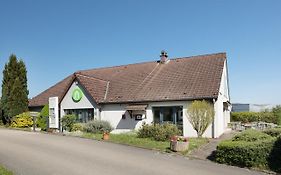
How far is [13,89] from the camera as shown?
119 ft

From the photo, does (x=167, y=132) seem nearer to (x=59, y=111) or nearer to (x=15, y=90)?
(x=59, y=111)

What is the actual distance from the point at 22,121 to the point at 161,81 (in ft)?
52.9

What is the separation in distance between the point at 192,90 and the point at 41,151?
43.8 ft

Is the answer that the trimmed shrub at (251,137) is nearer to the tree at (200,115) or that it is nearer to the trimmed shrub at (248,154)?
the trimmed shrub at (248,154)

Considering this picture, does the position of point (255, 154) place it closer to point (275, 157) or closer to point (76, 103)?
point (275, 157)

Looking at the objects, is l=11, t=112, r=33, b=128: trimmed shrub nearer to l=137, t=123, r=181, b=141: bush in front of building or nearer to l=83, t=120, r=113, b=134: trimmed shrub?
l=83, t=120, r=113, b=134: trimmed shrub

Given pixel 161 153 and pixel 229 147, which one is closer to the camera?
pixel 229 147

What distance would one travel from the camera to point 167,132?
21.5 m

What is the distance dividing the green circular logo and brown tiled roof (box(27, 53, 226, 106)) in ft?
3.62

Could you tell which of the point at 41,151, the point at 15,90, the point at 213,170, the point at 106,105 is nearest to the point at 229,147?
the point at 213,170

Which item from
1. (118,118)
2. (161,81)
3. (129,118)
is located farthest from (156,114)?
(118,118)

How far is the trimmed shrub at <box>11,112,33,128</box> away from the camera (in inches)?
1329

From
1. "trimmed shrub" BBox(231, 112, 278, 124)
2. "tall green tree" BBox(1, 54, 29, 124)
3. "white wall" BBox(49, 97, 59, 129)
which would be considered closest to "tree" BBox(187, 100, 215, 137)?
"white wall" BBox(49, 97, 59, 129)

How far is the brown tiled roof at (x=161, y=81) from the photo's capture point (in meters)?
25.8
